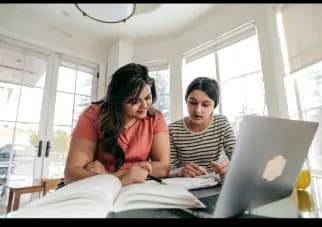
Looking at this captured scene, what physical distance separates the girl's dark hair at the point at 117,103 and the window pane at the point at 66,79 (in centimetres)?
225

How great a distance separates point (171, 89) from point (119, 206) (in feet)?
8.47

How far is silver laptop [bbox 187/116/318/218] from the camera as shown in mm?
315

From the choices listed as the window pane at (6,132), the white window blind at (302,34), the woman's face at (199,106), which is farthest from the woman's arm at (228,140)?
the window pane at (6,132)

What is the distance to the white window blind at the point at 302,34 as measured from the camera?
1609 millimetres

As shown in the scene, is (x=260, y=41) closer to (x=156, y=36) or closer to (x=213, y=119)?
(x=213, y=119)

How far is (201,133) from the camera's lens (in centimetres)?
118

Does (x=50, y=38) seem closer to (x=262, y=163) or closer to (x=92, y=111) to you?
(x=92, y=111)

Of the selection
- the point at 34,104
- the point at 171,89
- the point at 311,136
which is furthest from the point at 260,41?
the point at 34,104

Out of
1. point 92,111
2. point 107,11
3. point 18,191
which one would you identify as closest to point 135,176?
point 92,111

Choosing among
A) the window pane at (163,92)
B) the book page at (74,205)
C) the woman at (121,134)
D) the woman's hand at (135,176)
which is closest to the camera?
the book page at (74,205)

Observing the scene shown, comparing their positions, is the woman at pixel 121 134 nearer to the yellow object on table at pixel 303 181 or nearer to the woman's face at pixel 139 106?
the woman's face at pixel 139 106

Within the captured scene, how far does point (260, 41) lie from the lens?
6.78 ft

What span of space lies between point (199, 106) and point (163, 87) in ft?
6.15

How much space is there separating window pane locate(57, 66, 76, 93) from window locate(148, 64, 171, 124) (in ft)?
3.66
